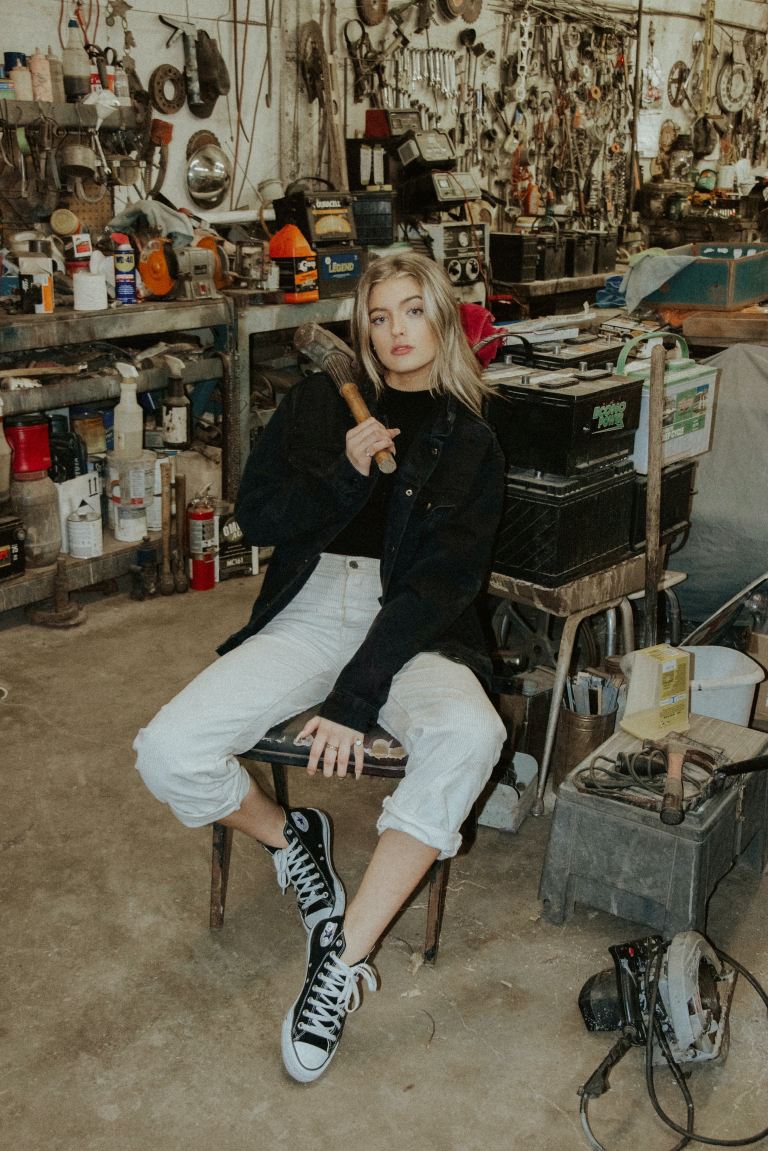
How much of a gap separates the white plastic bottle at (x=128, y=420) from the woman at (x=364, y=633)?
6.06 feet

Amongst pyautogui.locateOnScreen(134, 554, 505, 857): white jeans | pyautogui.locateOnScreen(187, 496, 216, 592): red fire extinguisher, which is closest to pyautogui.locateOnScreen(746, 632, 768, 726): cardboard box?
pyautogui.locateOnScreen(134, 554, 505, 857): white jeans

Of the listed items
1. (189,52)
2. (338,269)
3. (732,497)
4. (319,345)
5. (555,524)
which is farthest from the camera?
(189,52)

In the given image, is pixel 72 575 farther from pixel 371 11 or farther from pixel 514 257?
pixel 371 11

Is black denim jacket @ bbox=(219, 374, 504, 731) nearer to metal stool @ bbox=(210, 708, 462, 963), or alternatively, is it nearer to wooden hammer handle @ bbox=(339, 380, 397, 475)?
wooden hammer handle @ bbox=(339, 380, 397, 475)

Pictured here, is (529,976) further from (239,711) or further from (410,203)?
(410,203)

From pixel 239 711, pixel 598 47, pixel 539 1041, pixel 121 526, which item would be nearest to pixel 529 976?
pixel 539 1041

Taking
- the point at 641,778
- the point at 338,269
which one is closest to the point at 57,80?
the point at 338,269

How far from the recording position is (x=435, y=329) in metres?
2.28

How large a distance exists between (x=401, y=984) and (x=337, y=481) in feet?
3.29

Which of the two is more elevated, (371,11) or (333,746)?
(371,11)

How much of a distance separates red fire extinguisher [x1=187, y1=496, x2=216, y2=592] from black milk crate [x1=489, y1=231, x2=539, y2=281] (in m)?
2.97

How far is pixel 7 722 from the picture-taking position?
123 inches

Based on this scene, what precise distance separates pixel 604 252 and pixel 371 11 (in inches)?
82.7

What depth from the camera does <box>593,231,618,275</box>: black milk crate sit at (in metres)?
6.96
